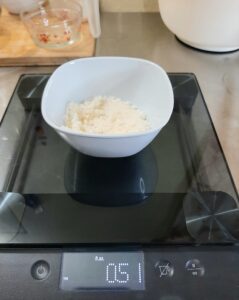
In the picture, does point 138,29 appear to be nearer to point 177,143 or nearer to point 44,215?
point 177,143

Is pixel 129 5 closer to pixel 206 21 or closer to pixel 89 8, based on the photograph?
pixel 89 8

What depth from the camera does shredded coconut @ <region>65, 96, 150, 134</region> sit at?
0.48 metres

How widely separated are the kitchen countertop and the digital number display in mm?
193

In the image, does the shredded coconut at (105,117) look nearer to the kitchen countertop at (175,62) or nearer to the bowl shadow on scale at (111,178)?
the bowl shadow on scale at (111,178)

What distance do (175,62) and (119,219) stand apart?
46cm

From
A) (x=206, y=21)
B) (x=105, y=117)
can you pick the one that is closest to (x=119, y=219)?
(x=105, y=117)

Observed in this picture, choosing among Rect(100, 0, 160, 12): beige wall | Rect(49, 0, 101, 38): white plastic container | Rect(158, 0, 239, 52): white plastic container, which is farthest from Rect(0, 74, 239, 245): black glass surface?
Rect(100, 0, 160, 12): beige wall

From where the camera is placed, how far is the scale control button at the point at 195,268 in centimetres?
34

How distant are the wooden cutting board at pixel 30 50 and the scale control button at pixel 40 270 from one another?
49 centimetres

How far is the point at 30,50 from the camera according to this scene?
0.73 m

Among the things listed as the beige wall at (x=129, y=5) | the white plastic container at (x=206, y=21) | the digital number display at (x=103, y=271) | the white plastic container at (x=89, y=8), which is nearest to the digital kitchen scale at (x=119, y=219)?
the digital number display at (x=103, y=271)

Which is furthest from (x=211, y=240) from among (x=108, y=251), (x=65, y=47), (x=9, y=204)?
(x=65, y=47)

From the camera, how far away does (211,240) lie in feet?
1.21

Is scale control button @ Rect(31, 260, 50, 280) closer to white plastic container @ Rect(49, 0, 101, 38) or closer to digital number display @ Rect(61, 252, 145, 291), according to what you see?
digital number display @ Rect(61, 252, 145, 291)
